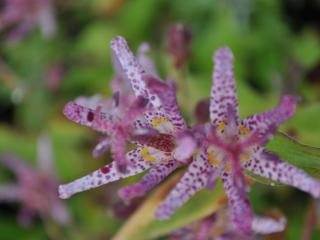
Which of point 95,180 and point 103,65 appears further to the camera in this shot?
point 103,65

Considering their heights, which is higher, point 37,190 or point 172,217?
point 37,190

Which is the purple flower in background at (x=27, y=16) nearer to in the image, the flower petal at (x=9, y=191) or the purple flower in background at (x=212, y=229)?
the flower petal at (x=9, y=191)

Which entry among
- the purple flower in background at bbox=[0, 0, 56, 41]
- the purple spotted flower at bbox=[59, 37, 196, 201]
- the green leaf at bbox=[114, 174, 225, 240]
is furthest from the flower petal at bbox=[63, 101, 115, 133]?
the purple flower in background at bbox=[0, 0, 56, 41]

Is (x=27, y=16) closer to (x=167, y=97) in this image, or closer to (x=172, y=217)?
(x=172, y=217)

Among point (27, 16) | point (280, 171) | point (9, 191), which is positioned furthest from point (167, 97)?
point (27, 16)

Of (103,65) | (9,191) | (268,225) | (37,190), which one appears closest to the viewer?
(268,225)

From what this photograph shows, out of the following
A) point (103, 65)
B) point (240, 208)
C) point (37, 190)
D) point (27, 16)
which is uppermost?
point (27, 16)
